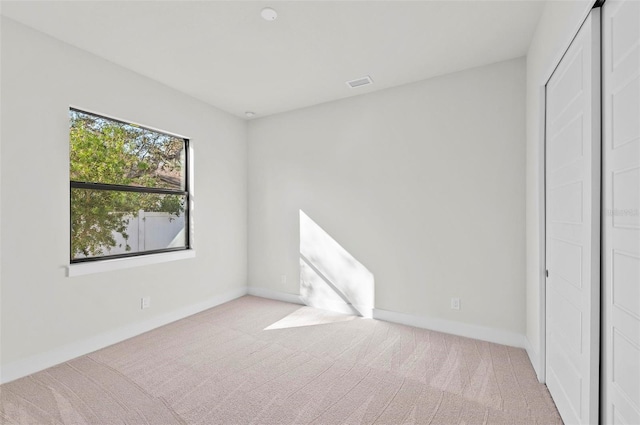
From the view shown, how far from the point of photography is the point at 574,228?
1.70 meters

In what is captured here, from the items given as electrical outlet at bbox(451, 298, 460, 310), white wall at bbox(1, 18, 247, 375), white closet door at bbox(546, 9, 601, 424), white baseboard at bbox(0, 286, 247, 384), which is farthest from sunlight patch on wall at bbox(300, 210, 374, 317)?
white closet door at bbox(546, 9, 601, 424)

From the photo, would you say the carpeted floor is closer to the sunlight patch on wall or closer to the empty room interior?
the empty room interior

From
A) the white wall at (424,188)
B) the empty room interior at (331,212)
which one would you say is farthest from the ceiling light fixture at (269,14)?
the white wall at (424,188)

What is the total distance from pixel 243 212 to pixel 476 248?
10.5 feet

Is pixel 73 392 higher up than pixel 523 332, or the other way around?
pixel 523 332

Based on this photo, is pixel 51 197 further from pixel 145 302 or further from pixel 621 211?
pixel 621 211

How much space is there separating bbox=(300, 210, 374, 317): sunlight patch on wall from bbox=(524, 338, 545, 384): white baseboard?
1564mm

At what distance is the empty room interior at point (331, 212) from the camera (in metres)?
1.64

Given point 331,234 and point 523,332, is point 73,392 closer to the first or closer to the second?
point 331,234

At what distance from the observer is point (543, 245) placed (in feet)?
7.42

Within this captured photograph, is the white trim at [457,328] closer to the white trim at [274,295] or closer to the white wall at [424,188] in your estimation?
the white wall at [424,188]

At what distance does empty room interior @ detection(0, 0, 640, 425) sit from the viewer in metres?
1.64

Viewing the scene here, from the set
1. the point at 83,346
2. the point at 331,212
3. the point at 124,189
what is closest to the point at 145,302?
the point at 83,346

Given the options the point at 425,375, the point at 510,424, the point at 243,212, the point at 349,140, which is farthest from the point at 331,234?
the point at 510,424
